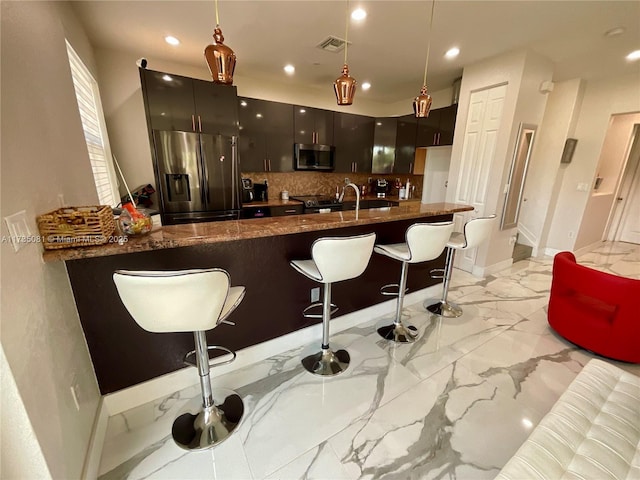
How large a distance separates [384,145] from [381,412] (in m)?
4.50

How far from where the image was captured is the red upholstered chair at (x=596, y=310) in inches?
77.4

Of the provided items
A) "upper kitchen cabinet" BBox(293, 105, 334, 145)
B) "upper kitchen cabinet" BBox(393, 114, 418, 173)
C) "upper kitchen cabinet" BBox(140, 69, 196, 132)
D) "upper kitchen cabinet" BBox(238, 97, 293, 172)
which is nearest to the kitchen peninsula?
"upper kitchen cabinet" BBox(140, 69, 196, 132)

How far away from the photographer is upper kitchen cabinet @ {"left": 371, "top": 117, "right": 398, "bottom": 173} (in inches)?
192

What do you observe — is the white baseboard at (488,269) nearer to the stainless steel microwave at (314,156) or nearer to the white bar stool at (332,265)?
the white bar stool at (332,265)

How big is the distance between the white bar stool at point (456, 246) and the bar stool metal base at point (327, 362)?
1.27 metres

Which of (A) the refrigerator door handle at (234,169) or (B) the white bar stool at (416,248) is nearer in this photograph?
(B) the white bar stool at (416,248)

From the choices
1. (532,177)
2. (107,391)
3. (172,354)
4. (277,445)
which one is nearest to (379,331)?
(277,445)

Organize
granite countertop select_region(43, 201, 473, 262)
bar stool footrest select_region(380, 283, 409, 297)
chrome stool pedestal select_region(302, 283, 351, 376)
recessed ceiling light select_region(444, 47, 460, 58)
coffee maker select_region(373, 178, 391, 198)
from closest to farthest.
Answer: granite countertop select_region(43, 201, 473, 262) → chrome stool pedestal select_region(302, 283, 351, 376) → bar stool footrest select_region(380, 283, 409, 297) → recessed ceiling light select_region(444, 47, 460, 58) → coffee maker select_region(373, 178, 391, 198)

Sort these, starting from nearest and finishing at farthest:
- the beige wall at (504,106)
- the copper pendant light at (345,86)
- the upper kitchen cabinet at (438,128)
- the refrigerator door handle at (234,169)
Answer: the copper pendant light at (345,86) → the beige wall at (504,106) → the refrigerator door handle at (234,169) → the upper kitchen cabinet at (438,128)

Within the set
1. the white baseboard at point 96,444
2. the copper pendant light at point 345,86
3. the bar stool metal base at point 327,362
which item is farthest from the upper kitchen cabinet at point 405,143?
the white baseboard at point 96,444

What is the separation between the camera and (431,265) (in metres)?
3.05

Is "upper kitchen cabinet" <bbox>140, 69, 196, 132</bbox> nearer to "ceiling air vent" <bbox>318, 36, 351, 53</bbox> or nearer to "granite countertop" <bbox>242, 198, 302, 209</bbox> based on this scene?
"granite countertop" <bbox>242, 198, 302, 209</bbox>

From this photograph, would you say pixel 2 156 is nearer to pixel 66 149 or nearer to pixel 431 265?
pixel 66 149

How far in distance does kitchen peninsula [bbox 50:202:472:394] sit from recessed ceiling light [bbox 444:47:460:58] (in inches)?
78.5
